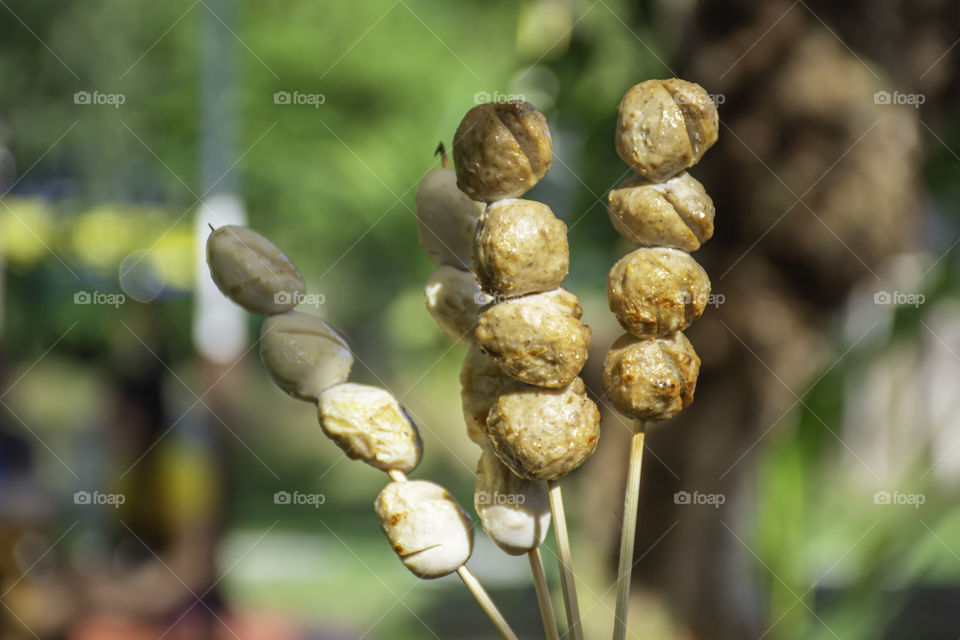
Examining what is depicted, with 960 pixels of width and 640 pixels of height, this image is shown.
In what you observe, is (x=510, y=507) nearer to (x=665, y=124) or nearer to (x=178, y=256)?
(x=665, y=124)

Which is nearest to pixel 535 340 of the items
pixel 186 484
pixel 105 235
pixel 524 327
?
pixel 524 327

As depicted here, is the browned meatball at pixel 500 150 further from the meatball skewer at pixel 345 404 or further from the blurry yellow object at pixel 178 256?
the blurry yellow object at pixel 178 256

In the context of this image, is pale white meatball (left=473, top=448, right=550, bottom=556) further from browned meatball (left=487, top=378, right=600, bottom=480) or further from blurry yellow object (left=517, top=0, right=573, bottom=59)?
blurry yellow object (left=517, top=0, right=573, bottom=59)

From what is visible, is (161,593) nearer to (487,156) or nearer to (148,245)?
(148,245)

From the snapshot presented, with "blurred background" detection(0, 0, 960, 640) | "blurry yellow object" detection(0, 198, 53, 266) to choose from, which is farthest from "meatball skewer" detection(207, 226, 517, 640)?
"blurry yellow object" detection(0, 198, 53, 266)

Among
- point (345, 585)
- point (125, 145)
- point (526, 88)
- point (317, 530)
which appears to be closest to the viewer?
point (526, 88)

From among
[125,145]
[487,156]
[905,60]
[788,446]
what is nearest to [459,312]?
[487,156]
